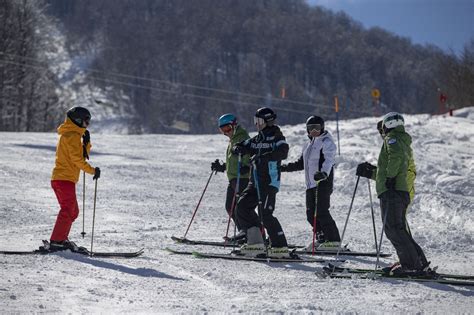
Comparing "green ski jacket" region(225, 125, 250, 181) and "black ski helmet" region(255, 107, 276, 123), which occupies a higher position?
"black ski helmet" region(255, 107, 276, 123)

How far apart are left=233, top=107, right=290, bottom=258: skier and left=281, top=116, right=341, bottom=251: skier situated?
0.68 meters

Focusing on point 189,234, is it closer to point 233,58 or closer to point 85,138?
point 85,138

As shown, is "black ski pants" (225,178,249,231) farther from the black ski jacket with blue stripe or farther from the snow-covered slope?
the black ski jacket with blue stripe

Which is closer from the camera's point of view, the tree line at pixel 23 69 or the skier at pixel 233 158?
the skier at pixel 233 158

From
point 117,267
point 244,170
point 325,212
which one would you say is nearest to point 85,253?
point 117,267

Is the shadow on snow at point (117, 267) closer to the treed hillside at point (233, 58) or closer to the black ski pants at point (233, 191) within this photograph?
the black ski pants at point (233, 191)

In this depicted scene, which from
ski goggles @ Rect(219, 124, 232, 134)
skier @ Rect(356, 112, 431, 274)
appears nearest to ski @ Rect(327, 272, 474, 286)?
skier @ Rect(356, 112, 431, 274)

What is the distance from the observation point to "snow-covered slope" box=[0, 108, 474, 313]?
510 cm

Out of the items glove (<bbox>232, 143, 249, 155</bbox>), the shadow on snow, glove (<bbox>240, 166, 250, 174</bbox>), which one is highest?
glove (<bbox>232, 143, 249, 155</bbox>)

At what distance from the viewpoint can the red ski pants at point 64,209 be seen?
7184 mm

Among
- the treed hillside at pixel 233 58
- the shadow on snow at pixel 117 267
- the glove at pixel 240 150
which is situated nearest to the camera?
the shadow on snow at pixel 117 267

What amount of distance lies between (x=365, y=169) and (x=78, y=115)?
10.8 ft

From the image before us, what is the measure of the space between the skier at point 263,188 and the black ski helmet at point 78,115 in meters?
1.79


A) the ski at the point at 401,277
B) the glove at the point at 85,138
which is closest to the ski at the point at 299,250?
the ski at the point at 401,277
